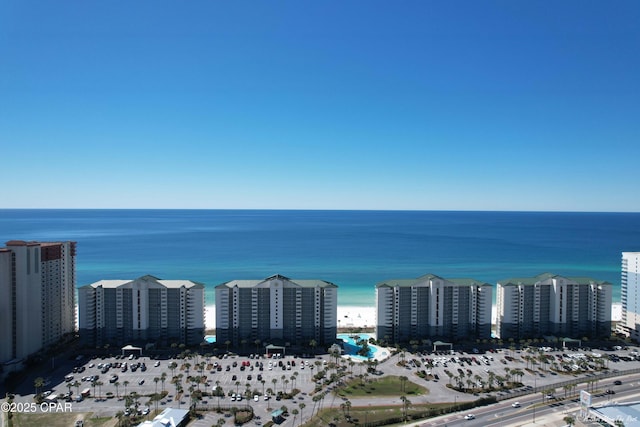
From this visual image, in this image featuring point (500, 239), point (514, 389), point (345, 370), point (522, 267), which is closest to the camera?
point (514, 389)

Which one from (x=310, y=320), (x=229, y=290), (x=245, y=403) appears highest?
(x=229, y=290)

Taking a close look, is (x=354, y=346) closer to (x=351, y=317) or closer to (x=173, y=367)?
(x=351, y=317)

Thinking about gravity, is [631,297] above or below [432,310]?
above

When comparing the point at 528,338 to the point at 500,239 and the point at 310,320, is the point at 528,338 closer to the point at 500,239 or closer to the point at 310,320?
the point at 310,320

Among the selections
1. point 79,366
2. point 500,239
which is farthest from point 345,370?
point 500,239

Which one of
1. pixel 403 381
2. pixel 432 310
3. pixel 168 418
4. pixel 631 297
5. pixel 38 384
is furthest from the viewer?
pixel 631 297

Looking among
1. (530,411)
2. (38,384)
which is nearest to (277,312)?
(38,384)

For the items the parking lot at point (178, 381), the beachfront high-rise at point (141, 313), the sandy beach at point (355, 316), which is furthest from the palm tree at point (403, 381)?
the beachfront high-rise at point (141, 313)
